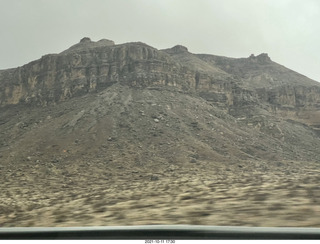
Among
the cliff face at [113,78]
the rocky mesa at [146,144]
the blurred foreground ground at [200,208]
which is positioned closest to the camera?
the blurred foreground ground at [200,208]

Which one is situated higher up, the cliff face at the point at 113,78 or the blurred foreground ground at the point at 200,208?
the cliff face at the point at 113,78

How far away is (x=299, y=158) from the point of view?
5419 centimetres

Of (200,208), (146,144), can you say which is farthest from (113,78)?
(200,208)

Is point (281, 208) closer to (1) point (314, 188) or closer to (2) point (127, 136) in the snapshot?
(1) point (314, 188)

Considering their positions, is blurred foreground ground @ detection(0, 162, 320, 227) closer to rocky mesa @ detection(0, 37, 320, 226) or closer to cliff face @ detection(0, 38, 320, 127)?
rocky mesa @ detection(0, 37, 320, 226)

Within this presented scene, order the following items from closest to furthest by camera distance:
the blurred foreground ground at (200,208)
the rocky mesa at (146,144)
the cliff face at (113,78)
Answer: the blurred foreground ground at (200,208) < the rocky mesa at (146,144) < the cliff face at (113,78)

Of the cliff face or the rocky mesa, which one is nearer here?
the rocky mesa

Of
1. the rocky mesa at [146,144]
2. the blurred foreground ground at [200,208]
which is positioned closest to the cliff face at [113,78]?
the rocky mesa at [146,144]

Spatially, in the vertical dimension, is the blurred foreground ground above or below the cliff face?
below

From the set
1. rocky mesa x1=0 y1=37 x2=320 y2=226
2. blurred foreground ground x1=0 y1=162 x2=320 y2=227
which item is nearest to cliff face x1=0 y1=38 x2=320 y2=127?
rocky mesa x1=0 y1=37 x2=320 y2=226

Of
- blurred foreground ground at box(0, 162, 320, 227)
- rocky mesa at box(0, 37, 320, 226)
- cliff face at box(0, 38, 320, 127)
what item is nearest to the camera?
blurred foreground ground at box(0, 162, 320, 227)

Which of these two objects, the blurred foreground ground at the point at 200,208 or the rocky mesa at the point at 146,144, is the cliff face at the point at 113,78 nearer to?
the rocky mesa at the point at 146,144

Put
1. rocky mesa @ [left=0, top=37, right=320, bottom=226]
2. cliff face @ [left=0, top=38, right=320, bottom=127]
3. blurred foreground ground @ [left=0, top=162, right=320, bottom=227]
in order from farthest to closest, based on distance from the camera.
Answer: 1. cliff face @ [left=0, top=38, right=320, bottom=127]
2. rocky mesa @ [left=0, top=37, right=320, bottom=226]
3. blurred foreground ground @ [left=0, top=162, right=320, bottom=227]
